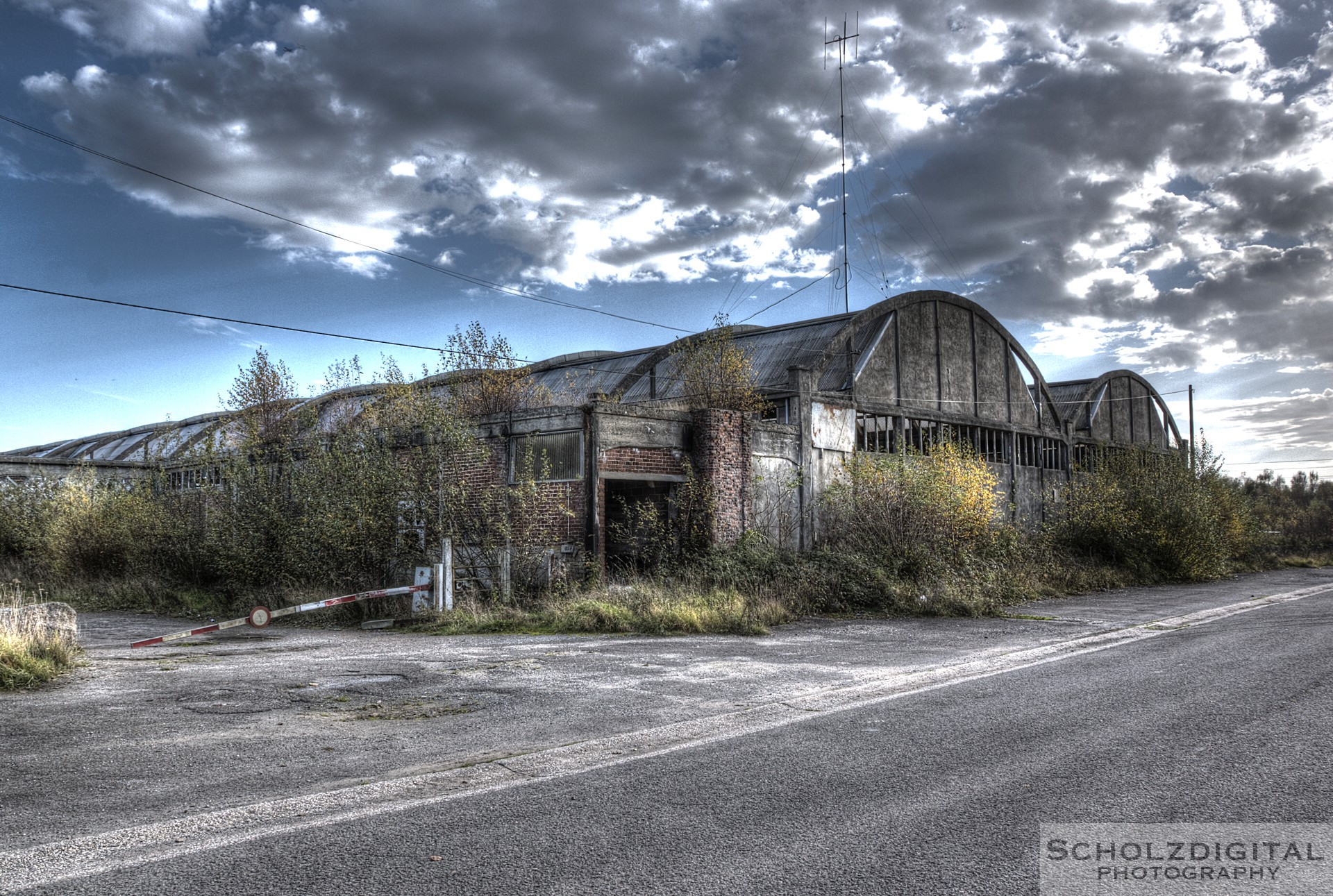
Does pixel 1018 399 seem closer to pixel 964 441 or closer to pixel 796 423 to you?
pixel 964 441

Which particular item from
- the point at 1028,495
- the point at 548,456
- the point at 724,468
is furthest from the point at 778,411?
the point at 1028,495

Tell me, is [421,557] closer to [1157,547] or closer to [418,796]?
[418,796]

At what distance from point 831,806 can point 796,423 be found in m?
15.8

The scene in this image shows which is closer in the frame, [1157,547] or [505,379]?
[1157,547]

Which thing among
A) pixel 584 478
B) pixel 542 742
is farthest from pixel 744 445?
pixel 542 742

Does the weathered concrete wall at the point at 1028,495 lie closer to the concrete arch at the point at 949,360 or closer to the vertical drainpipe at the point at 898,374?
the concrete arch at the point at 949,360

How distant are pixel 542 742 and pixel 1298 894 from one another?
4.23 metres

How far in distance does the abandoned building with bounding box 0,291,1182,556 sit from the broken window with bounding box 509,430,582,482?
35 millimetres

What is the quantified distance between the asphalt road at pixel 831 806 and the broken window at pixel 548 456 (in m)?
9.14

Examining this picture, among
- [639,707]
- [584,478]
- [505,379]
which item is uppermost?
[505,379]

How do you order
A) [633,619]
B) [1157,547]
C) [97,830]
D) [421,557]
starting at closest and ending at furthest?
[97,830] → [633,619] → [421,557] → [1157,547]

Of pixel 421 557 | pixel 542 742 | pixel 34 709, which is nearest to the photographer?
pixel 542 742

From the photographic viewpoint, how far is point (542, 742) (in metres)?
6.02

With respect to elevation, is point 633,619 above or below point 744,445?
below
